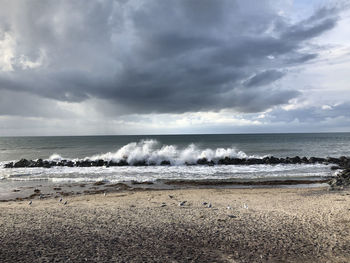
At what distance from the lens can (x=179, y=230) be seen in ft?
24.8

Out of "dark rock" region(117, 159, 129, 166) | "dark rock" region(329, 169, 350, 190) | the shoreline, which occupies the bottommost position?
the shoreline

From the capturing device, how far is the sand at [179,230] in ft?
19.3

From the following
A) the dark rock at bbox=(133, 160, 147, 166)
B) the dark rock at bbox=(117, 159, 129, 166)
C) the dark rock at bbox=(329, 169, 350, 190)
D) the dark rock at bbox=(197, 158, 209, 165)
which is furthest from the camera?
the dark rock at bbox=(197, 158, 209, 165)

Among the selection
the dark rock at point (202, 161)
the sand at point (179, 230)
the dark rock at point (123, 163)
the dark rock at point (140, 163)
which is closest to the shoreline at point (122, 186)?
the sand at point (179, 230)

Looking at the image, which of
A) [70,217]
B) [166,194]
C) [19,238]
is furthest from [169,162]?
[19,238]

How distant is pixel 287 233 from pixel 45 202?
1162 cm

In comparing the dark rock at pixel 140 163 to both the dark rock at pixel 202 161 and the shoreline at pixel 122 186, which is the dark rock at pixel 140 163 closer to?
the dark rock at pixel 202 161

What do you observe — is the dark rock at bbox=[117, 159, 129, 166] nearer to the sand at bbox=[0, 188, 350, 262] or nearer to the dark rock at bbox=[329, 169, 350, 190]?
the sand at bbox=[0, 188, 350, 262]

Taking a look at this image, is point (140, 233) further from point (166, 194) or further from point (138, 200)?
point (166, 194)

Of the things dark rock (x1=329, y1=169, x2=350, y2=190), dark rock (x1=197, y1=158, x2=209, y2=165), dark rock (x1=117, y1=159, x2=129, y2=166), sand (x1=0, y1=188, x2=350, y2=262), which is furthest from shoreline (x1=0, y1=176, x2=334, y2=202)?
dark rock (x1=117, y1=159, x2=129, y2=166)

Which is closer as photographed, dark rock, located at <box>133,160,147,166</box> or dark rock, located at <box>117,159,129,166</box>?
dark rock, located at <box>117,159,129,166</box>

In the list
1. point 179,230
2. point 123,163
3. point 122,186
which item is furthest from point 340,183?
point 123,163

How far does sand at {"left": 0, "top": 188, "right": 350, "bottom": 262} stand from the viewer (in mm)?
5891

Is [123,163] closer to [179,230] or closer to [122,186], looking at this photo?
[122,186]
